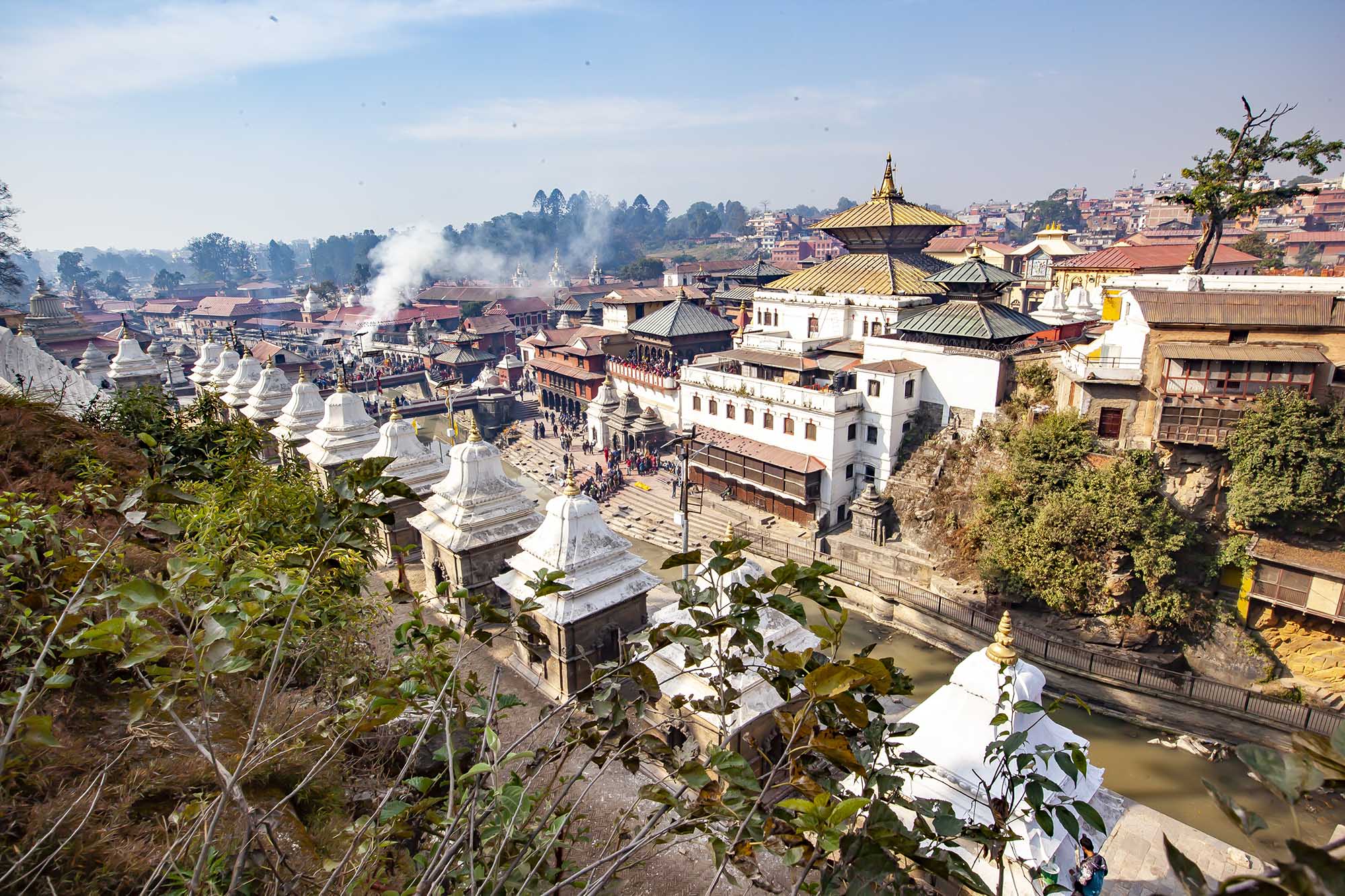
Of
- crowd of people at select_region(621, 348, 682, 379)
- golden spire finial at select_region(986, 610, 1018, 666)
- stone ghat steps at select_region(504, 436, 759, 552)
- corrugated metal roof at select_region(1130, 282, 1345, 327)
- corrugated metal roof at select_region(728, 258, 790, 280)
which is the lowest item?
stone ghat steps at select_region(504, 436, 759, 552)

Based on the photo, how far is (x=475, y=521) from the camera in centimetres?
1330

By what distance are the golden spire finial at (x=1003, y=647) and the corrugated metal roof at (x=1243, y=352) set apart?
1606 cm

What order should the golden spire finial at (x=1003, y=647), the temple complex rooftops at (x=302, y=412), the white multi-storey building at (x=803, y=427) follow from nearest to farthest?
the golden spire finial at (x=1003, y=647)
the temple complex rooftops at (x=302, y=412)
the white multi-storey building at (x=803, y=427)

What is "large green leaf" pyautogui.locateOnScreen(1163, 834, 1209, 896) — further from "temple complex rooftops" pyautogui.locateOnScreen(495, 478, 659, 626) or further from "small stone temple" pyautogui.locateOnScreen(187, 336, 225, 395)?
"small stone temple" pyautogui.locateOnScreen(187, 336, 225, 395)

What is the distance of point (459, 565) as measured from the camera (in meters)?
13.1

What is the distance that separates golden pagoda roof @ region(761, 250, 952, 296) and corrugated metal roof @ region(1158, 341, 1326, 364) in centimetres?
1336

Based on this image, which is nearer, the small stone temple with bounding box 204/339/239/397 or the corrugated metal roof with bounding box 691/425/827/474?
the corrugated metal roof with bounding box 691/425/827/474

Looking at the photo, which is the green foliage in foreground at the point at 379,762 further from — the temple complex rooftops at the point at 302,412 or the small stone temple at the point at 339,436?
the temple complex rooftops at the point at 302,412

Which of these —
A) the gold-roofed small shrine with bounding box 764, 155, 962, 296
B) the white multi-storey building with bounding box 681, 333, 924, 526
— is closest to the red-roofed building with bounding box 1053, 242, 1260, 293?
the gold-roofed small shrine with bounding box 764, 155, 962, 296

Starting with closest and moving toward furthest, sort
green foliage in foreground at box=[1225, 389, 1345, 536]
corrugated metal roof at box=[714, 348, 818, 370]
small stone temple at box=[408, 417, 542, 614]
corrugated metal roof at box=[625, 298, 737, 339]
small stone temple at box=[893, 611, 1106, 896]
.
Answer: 1. small stone temple at box=[893, 611, 1106, 896]
2. small stone temple at box=[408, 417, 542, 614]
3. green foliage in foreground at box=[1225, 389, 1345, 536]
4. corrugated metal roof at box=[714, 348, 818, 370]
5. corrugated metal roof at box=[625, 298, 737, 339]

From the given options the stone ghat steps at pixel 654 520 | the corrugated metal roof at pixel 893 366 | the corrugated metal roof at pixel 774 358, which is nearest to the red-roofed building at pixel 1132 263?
the corrugated metal roof at pixel 893 366

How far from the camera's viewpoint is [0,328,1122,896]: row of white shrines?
8125 mm

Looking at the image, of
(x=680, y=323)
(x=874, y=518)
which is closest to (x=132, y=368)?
(x=680, y=323)

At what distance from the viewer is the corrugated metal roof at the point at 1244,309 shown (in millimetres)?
19141
